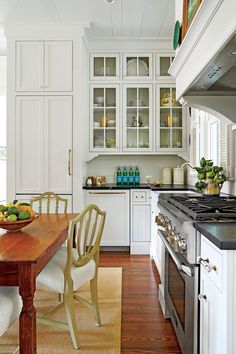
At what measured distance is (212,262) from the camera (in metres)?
1.36

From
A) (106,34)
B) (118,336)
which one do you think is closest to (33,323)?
(118,336)

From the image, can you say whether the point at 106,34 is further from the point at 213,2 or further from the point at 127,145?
the point at 213,2

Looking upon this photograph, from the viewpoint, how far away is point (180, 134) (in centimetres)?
484

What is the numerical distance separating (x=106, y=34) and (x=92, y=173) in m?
1.90

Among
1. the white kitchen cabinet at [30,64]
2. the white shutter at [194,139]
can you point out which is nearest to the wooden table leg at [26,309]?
the white shutter at [194,139]

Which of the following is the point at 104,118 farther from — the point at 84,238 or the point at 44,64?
the point at 84,238

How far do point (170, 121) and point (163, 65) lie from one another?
0.77 m

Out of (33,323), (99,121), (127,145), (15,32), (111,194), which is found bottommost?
(33,323)

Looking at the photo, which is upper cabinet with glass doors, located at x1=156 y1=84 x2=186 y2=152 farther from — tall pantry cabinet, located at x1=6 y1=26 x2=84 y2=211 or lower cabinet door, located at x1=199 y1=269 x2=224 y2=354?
lower cabinet door, located at x1=199 y1=269 x2=224 y2=354

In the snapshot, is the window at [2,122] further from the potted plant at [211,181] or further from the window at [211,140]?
the potted plant at [211,181]

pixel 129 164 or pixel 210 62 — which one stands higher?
pixel 210 62

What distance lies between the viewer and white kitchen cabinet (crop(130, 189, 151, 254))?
4.49m

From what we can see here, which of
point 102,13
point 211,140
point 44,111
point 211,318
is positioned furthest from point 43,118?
point 211,318

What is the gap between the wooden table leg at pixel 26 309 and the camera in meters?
1.60
